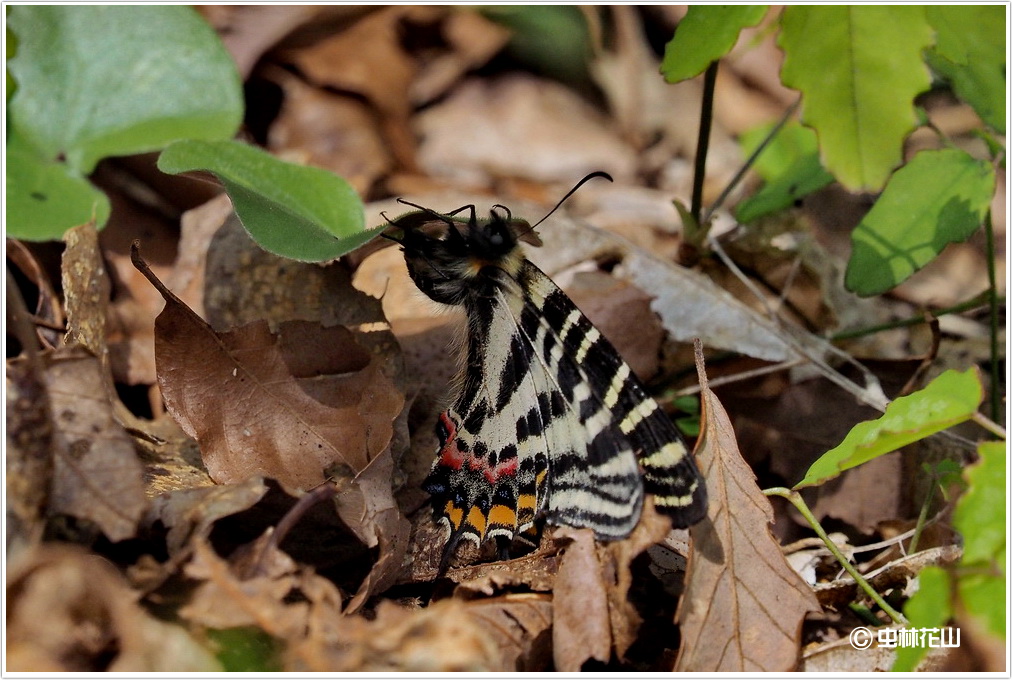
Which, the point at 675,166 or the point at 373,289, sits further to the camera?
the point at 675,166

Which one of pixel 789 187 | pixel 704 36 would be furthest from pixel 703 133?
pixel 704 36

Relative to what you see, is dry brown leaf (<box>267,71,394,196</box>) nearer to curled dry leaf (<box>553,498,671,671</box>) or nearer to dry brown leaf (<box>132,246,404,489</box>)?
dry brown leaf (<box>132,246,404,489</box>)

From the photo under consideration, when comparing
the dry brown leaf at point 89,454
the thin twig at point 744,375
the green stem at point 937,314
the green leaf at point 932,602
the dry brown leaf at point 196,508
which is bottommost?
the thin twig at point 744,375

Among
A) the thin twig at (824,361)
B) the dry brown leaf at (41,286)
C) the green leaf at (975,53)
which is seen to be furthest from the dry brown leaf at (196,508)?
the green leaf at (975,53)

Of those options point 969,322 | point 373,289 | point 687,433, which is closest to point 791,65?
point 687,433

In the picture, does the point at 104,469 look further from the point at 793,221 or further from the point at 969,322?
the point at 969,322

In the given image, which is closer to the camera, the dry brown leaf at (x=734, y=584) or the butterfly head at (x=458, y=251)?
the dry brown leaf at (x=734, y=584)

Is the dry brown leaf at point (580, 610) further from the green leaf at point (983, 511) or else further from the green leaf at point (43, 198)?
the green leaf at point (43, 198)
